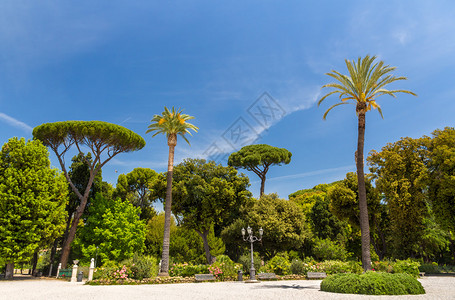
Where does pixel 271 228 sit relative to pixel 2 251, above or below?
above

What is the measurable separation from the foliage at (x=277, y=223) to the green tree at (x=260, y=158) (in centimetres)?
886

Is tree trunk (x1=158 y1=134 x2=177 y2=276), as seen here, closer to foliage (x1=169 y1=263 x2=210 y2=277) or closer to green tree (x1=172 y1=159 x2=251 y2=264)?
foliage (x1=169 y1=263 x2=210 y2=277)

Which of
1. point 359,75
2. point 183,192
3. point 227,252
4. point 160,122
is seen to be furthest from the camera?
point 227,252

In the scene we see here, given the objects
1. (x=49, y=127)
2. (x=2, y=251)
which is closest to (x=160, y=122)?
(x=49, y=127)

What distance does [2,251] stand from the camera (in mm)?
22328

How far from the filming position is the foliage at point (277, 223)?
31328 mm

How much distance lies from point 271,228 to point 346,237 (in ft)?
46.0

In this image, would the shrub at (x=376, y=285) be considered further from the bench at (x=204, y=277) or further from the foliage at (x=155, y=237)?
the foliage at (x=155, y=237)

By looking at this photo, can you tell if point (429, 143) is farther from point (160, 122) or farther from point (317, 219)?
Result: point (160, 122)

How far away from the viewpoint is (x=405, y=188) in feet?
90.5

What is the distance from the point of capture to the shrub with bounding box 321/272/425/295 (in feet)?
38.3

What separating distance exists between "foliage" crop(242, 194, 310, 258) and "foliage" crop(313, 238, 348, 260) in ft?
6.46

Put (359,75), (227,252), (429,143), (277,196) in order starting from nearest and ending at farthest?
(359,75)
(429,143)
(277,196)
(227,252)

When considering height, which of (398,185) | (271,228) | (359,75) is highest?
(359,75)
